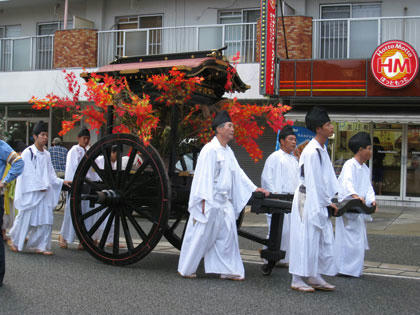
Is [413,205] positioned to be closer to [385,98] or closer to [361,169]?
[385,98]

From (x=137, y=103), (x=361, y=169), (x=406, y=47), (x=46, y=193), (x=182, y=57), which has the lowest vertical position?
(x=46, y=193)

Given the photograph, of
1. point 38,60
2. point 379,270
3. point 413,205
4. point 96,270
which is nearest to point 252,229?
point 379,270

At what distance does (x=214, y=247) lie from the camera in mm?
6105

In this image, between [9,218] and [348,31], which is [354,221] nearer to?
[9,218]

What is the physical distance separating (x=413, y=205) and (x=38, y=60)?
43.1 feet

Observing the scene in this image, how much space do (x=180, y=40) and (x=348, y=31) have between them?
5099 mm

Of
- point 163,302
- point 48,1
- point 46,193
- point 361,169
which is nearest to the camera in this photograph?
point 163,302

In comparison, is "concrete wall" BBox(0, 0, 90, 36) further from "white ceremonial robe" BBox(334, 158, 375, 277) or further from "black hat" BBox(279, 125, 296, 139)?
"white ceremonial robe" BBox(334, 158, 375, 277)

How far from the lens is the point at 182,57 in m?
7.29

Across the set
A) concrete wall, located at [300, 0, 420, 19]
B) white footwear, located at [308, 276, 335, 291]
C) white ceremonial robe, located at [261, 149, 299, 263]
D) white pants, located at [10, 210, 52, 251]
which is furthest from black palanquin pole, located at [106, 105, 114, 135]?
concrete wall, located at [300, 0, 420, 19]

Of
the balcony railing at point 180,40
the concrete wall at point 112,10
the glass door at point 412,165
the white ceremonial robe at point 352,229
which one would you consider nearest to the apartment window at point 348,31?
the balcony railing at point 180,40

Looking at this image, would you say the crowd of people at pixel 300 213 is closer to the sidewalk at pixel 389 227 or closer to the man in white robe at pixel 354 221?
the man in white robe at pixel 354 221

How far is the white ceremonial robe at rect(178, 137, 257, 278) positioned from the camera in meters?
6.04

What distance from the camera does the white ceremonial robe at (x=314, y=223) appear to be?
18.2 ft
